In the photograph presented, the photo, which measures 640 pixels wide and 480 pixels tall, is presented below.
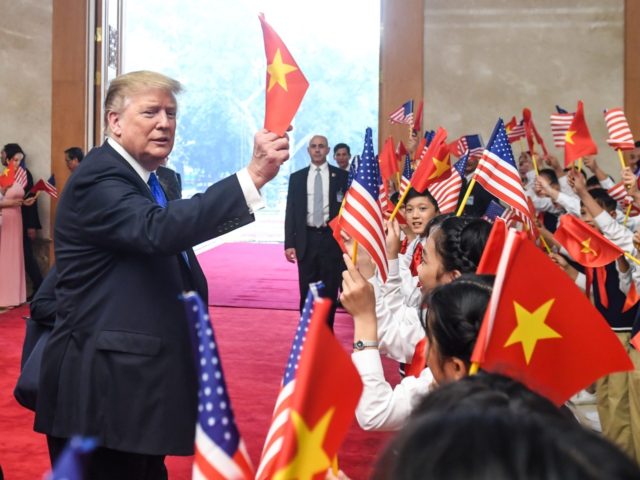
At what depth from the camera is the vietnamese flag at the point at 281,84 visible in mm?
2135

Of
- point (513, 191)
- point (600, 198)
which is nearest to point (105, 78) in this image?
point (600, 198)

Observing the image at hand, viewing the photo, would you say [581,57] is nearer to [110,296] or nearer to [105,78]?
[105,78]

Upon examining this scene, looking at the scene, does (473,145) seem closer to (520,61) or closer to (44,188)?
(520,61)

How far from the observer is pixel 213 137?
47.8ft

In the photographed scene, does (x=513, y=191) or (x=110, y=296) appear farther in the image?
(x=513, y=191)

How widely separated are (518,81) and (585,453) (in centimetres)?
821

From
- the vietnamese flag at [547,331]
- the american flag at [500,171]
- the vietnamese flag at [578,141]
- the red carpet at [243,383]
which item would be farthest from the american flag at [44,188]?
the vietnamese flag at [547,331]

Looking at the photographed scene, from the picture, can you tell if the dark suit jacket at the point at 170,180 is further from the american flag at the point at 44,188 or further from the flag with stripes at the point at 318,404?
the american flag at the point at 44,188

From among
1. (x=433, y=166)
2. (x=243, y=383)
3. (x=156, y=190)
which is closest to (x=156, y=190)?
(x=156, y=190)

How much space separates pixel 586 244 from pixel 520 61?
18.7 ft

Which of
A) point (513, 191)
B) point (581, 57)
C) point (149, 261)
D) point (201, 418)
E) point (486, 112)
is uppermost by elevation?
point (581, 57)

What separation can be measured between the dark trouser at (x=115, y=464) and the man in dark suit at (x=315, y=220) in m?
4.03

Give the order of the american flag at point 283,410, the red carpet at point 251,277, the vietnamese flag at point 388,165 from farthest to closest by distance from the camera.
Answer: the red carpet at point 251,277, the vietnamese flag at point 388,165, the american flag at point 283,410

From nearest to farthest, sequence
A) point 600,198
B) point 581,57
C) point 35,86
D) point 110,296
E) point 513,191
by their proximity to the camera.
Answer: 1. point 110,296
2. point 513,191
3. point 600,198
4. point 581,57
5. point 35,86
